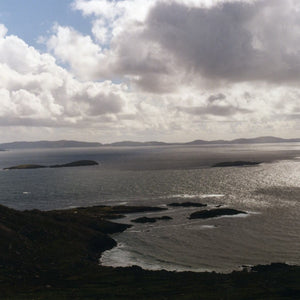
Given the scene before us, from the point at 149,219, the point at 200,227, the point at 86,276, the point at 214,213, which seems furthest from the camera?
the point at 214,213

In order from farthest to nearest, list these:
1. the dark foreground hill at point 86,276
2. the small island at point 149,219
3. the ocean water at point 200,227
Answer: the small island at point 149,219
the ocean water at point 200,227
the dark foreground hill at point 86,276

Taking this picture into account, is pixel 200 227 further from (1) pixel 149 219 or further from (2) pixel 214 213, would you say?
(1) pixel 149 219

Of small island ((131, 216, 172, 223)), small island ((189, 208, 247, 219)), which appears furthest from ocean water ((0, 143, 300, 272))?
small island ((189, 208, 247, 219))

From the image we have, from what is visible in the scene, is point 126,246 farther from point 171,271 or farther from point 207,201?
point 207,201

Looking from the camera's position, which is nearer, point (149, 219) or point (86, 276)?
point (86, 276)

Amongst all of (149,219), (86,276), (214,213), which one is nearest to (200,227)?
(214,213)

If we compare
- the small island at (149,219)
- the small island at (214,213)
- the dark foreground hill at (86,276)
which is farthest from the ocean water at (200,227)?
the dark foreground hill at (86,276)

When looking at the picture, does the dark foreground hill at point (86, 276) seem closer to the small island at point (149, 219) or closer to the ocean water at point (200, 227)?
the ocean water at point (200, 227)
